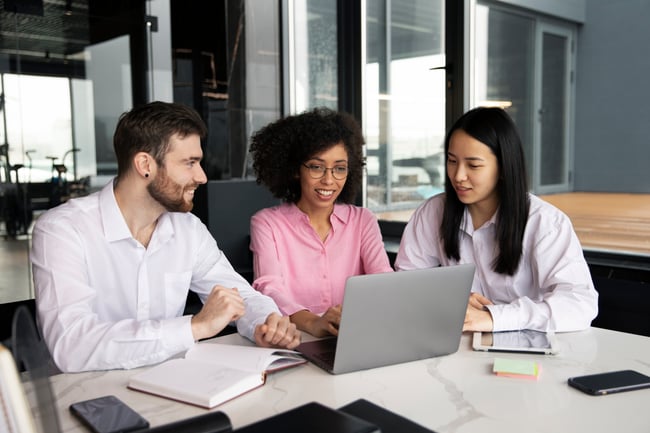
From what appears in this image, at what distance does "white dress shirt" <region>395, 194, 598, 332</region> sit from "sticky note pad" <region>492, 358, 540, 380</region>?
286 millimetres

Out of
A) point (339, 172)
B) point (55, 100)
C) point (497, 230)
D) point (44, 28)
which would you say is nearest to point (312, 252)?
point (339, 172)

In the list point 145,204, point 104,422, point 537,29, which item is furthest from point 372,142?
point 104,422

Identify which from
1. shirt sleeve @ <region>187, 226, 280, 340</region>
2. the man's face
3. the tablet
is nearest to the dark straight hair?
the tablet

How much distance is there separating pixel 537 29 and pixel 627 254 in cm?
159

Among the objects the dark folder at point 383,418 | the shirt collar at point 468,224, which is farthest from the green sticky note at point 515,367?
the shirt collar at point 468,224

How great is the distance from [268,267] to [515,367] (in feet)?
3.54

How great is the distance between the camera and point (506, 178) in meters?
1.94

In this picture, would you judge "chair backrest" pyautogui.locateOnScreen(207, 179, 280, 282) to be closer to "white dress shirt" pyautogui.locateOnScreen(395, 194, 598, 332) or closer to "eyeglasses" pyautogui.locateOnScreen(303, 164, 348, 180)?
"eyeglasses" pyautogui.locateOnScreen(303, 164, 348, 180)

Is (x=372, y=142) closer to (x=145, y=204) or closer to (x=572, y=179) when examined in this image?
(x=572, y=179)

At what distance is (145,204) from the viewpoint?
1.74m

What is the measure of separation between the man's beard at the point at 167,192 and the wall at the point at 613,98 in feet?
7.51

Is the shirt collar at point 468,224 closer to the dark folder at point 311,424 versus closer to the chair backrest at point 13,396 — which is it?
the dark folder at point 311,424

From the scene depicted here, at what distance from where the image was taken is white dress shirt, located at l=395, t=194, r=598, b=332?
159 centimetres

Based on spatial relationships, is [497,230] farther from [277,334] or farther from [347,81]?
[347,81]
